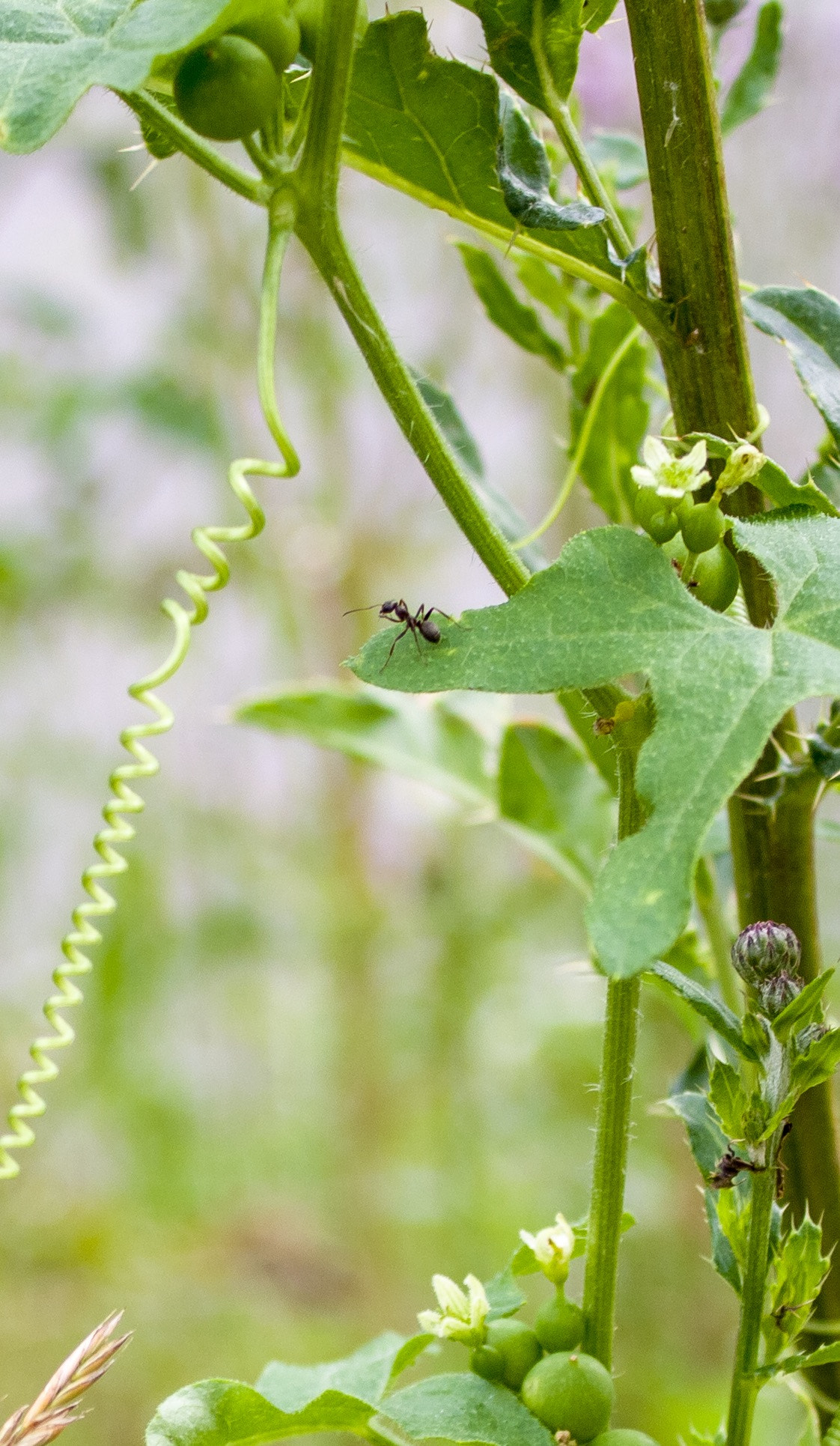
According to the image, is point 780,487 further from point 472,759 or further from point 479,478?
point 472,759

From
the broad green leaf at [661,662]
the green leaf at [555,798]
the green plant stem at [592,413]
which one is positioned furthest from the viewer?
the green leaf at [555,798]

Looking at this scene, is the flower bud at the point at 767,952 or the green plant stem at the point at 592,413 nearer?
the flower bud at the point at 767,952

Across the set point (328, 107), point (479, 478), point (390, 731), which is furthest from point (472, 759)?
point (328, 107)

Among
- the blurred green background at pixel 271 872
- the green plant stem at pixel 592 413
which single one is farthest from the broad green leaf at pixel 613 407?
the blurred green background at pixel 271 872

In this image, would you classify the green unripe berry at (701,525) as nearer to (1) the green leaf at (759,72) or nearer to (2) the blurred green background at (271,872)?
(1) the green leaf at (759,72)

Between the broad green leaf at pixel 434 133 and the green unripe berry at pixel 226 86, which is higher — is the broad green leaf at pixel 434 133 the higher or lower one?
the higher one

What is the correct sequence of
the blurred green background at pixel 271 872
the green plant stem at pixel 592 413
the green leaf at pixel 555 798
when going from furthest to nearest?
the blurred green background at pixel 271 872, the green leaf at pixel 555 798, the green plant stem at pixel 592 413
